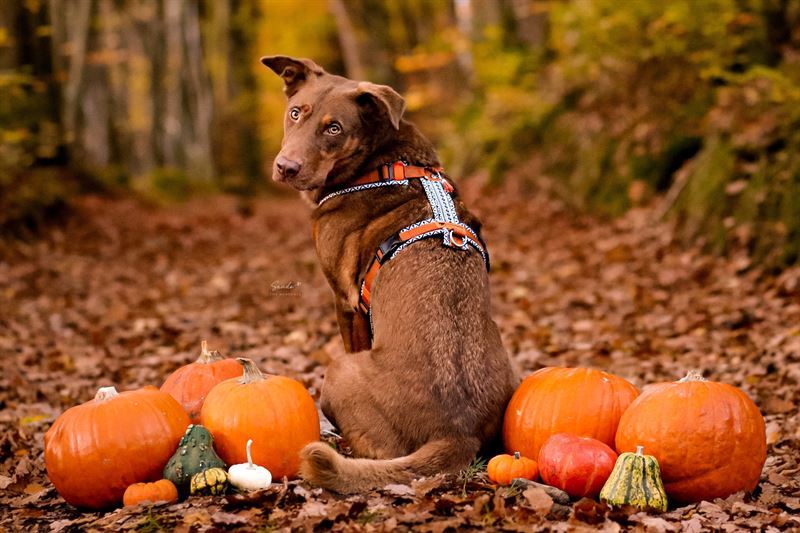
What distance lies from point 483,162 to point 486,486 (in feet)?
48.9

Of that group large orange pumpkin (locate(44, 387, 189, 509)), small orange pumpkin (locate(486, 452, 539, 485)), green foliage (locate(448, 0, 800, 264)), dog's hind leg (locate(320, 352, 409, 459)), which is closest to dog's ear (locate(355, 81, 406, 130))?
dog's hind leg (locate(320, 352, 409, 459))

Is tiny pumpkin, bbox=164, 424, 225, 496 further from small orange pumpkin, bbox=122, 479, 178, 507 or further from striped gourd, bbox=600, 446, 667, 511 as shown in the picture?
striped gourd, bbox=600, 446, 667, 511

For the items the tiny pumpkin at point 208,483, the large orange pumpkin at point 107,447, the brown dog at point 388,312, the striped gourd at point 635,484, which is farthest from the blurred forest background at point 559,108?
the tiny pumpkin at point 208,483

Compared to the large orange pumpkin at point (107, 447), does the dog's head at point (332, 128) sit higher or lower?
higher

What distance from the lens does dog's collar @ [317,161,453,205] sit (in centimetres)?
498

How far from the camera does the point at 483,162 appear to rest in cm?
1852

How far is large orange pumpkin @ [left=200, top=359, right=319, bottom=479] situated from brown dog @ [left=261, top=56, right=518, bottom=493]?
204mm

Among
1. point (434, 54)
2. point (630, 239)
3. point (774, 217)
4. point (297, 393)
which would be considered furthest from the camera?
point (434, 54)

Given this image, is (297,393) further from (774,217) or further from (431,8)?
(431,8)

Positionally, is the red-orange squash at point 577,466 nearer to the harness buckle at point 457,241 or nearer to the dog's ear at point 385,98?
the harness buckle at point 457,241

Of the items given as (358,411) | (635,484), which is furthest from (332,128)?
(635,484)

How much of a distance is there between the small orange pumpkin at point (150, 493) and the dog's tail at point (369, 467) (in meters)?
0.69

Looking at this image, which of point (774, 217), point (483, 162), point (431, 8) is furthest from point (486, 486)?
point (431, 8)

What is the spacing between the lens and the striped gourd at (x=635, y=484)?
3982 millimetres
